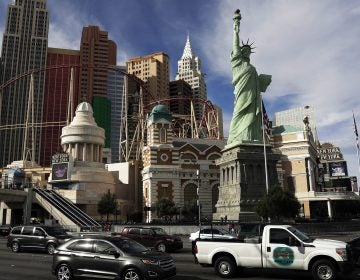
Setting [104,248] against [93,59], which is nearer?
[104,248]

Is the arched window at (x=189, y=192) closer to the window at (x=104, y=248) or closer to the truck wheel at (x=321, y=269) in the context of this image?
the truck wheel at (x=321, y=269)

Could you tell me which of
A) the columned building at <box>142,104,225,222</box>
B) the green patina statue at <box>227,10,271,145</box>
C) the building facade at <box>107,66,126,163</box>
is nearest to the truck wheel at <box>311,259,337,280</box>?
the green patina statue at <box>227,10,271,145</box>

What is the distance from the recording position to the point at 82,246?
13352 mm

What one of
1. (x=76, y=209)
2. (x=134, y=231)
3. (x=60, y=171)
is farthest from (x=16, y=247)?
(x=60, y=171)

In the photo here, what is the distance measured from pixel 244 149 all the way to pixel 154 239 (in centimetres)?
3139

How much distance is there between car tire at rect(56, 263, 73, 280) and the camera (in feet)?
43.0

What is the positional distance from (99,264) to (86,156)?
58570 millimetres

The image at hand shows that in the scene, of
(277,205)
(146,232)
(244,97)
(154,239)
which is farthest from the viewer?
(244,97)

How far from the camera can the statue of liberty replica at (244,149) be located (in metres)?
51.2

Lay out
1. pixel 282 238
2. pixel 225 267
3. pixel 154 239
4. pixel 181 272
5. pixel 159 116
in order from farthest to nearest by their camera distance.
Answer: pixel 159 116 < pixel 154 239 < pixel 181 272 < pixel 225 267 < pixel 282 238

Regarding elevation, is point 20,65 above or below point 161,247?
above

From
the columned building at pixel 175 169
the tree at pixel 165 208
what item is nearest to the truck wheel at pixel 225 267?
the tree at pixel 165 208

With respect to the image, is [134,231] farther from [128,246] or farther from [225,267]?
[128,246]

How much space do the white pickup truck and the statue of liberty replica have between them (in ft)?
115
